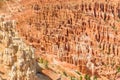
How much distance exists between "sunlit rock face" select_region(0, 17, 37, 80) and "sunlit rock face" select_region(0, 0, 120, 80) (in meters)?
25.7

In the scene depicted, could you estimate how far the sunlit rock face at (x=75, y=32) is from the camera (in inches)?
2419

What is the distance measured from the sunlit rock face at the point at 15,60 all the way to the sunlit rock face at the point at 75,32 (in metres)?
25.7

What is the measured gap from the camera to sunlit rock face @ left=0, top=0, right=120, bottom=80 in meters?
61.4

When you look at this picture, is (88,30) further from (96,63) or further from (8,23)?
(8,23)

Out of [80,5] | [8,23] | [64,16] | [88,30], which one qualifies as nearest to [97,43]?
[88,30]

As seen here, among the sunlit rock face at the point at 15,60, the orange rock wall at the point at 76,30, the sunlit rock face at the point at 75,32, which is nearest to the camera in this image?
the sunlit rock face at the point at 15,60

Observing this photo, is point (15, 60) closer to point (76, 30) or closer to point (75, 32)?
point (75, 32)

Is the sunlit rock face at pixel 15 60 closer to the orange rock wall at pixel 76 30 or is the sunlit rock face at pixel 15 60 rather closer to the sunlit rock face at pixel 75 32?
the sunlit rock face at pixel 75 32

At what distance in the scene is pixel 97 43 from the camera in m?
72.7

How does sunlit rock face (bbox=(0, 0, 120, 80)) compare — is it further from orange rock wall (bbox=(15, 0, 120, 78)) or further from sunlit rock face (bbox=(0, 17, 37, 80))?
sunlit rock face (bbox=(0, 17, 37, 80))

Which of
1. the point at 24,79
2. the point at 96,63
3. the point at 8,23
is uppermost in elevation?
the point at 8,23

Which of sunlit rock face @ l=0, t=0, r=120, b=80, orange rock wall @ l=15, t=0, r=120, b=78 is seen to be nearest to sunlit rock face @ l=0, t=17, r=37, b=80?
sunlit rock face @ l=0, t=0, r=120, b=80

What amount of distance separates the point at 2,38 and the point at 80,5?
59.1 metres

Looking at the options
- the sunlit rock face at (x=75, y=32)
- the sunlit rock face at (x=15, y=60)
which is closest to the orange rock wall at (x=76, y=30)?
the sunlit rock face at (x=75, y=32)
